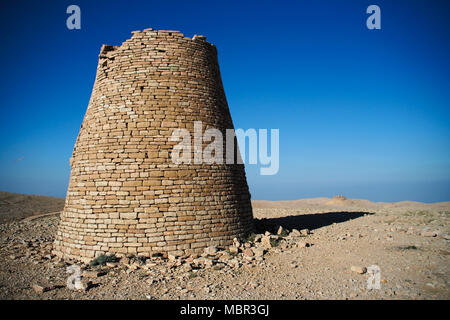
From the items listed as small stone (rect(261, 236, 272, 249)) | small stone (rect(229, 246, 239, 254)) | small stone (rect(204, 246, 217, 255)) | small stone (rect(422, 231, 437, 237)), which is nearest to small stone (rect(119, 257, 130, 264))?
small stone (rect(204, 246, 217, 255))

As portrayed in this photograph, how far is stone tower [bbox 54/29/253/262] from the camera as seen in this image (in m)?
7.09

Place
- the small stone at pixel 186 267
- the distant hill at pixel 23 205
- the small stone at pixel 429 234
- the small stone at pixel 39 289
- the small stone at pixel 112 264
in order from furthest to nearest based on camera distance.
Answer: the distant hill at pixel 23 205
the small stone at pixel 429 234
the small stone at pixel 112 264
the small stone at pixel 186 267
the small stone at pixel 39 289

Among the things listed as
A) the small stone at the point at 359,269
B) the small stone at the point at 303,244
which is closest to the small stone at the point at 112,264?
the small stone at the point at 303,244

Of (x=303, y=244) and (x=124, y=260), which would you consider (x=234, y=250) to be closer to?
(x=303, y=244)

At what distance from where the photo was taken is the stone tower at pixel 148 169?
23.3 ft

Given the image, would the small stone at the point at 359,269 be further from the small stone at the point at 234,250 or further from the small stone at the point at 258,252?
the small stone at the point at 234,250

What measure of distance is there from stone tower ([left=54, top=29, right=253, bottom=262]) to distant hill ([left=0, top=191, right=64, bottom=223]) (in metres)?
17.4

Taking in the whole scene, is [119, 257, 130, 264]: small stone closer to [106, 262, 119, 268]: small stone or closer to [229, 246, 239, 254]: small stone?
[106, 262, 119, 268]: small stone

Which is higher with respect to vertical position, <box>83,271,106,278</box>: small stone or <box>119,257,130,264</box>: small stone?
<box>119,257,130,264</box>: small stone

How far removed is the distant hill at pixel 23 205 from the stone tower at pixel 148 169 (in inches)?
685

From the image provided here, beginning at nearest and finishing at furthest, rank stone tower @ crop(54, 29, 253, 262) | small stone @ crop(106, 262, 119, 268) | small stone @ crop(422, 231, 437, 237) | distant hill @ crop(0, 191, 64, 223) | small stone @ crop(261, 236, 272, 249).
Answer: small stone @ crop(106, 262, 119, 268) < stone tower @ crop(54, 29, 253, 262) < small stone @ crop(261, 236, 272, 249) < small stone @ crop(422, 231, 437, 237) < distant hill @ crop(0, 191, 64, 223)

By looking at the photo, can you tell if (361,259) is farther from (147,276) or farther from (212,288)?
(147,276)

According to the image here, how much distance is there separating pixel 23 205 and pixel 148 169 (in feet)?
88.3
